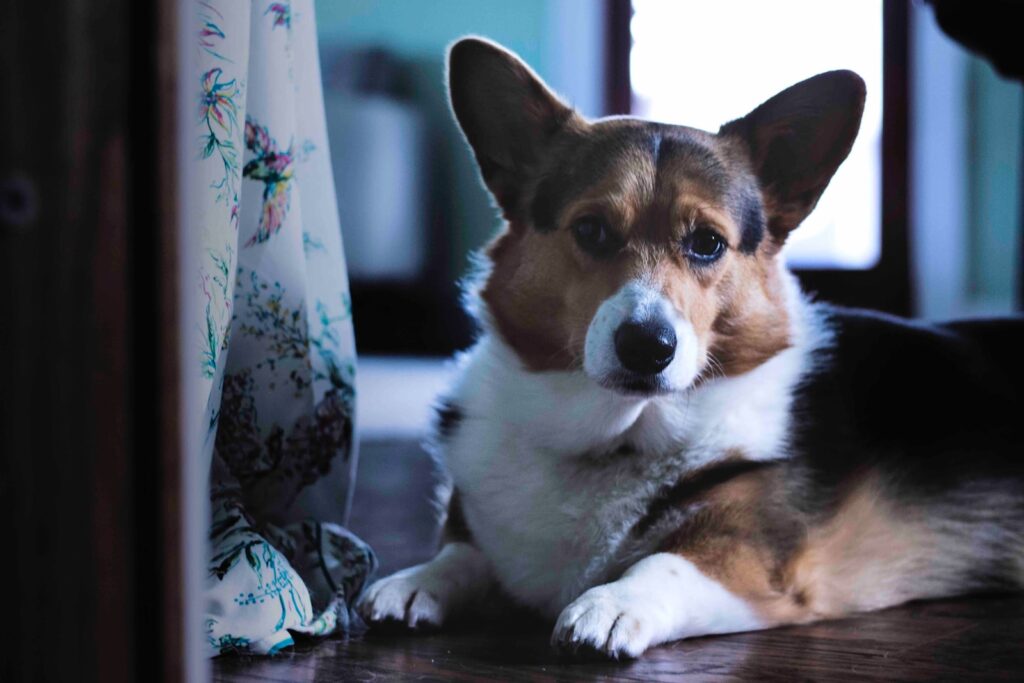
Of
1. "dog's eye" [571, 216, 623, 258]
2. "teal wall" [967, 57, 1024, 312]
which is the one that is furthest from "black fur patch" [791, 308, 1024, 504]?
"teal wall" [967, 57, 1024, 312]

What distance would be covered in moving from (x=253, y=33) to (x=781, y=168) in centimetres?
82

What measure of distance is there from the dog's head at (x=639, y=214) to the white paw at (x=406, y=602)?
1.22 feet

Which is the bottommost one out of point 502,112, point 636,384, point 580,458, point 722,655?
point 722,655

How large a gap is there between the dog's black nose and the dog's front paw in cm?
29

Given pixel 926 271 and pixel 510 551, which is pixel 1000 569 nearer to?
pixel 510 551

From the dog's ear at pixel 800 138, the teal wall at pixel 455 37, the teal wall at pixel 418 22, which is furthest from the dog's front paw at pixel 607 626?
the teal wall at pixel 418 22

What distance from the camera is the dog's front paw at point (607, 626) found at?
125 cm

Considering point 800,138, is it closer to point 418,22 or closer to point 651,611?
point 651,611

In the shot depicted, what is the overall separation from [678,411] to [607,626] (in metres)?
0.40

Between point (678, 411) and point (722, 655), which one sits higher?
point (678, 411)

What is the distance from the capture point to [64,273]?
0.60 metres

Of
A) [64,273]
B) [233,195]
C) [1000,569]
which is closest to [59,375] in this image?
[64,273]

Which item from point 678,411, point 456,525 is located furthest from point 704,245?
point 456,525

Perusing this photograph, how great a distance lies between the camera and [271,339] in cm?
159
